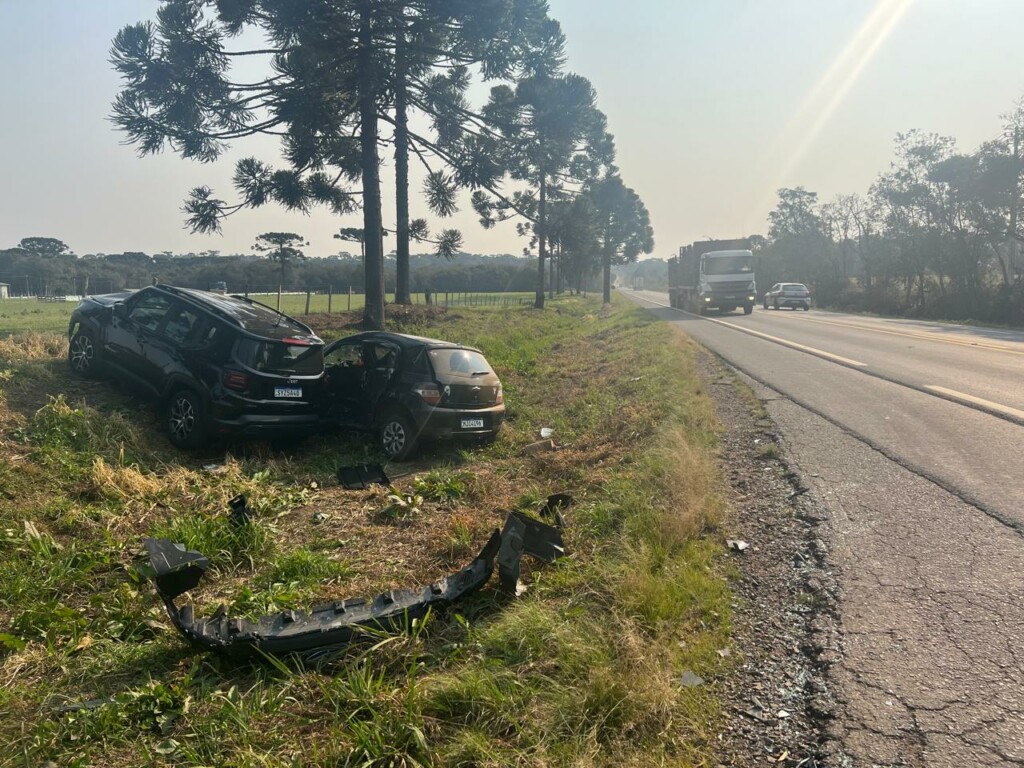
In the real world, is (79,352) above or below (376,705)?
above

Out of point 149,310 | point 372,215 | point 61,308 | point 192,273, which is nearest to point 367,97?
point 372,215

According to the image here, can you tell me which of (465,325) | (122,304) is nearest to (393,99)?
(465,325)

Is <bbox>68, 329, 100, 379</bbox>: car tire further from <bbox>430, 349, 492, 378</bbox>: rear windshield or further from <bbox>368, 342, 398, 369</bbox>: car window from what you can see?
<bbox>430, 349, 492, 378</bbox>: rear windshield

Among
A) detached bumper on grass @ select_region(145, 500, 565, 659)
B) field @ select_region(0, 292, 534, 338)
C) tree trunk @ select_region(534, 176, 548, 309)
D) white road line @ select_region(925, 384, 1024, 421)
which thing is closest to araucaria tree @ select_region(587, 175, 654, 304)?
field @ select_region(0, 292, 534, 338)

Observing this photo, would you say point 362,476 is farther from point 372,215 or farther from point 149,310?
point 372,215

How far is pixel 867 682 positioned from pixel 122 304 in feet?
28.1

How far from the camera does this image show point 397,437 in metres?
7.79

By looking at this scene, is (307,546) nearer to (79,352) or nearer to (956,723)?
(956,723)

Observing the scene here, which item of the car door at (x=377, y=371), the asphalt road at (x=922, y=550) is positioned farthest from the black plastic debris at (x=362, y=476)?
the asphalt road at (x=922, y=550)

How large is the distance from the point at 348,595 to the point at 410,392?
3925 millimetres

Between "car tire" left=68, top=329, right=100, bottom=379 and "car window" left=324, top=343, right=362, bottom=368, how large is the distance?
2821 millimetres

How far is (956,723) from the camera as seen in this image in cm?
252

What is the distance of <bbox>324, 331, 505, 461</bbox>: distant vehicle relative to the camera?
7.71 m

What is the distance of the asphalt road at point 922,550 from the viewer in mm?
2539
